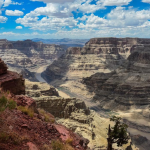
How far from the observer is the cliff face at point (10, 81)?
678 inches

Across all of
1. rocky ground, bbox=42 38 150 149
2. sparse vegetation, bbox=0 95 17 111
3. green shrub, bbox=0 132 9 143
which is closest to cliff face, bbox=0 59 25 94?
sparse vegetation, bbox=0 95 17 111

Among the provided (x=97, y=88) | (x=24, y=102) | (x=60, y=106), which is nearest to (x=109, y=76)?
(x=97, y=88)

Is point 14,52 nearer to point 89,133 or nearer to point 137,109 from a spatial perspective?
point 137,109

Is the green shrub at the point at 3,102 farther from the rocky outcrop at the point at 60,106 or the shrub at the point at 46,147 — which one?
the rocky outcrop at the point at 60,106

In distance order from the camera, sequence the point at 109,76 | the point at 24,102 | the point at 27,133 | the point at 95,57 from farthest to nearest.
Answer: the point at 95,57 → the point at 109,76 → the point at 24,102 → the point at 27,133

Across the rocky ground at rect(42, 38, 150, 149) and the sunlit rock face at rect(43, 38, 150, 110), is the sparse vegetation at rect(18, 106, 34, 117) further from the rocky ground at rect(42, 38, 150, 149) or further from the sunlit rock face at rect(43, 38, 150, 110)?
the sunlit rock face at rect(43, 38, 150, 110)

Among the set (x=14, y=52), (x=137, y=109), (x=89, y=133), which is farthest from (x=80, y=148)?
(x=14, y=52)

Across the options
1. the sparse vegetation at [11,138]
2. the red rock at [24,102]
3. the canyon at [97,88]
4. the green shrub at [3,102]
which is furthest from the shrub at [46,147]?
the canyon at [97,88]

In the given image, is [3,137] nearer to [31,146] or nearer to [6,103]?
[31,146]

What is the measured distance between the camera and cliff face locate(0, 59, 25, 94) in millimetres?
17209

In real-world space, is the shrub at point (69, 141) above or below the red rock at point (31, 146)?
below

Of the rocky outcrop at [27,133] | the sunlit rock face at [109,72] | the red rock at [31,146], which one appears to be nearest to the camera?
the rocky outcrop at [27,133]

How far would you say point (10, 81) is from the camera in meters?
17.8

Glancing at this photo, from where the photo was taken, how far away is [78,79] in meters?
123
